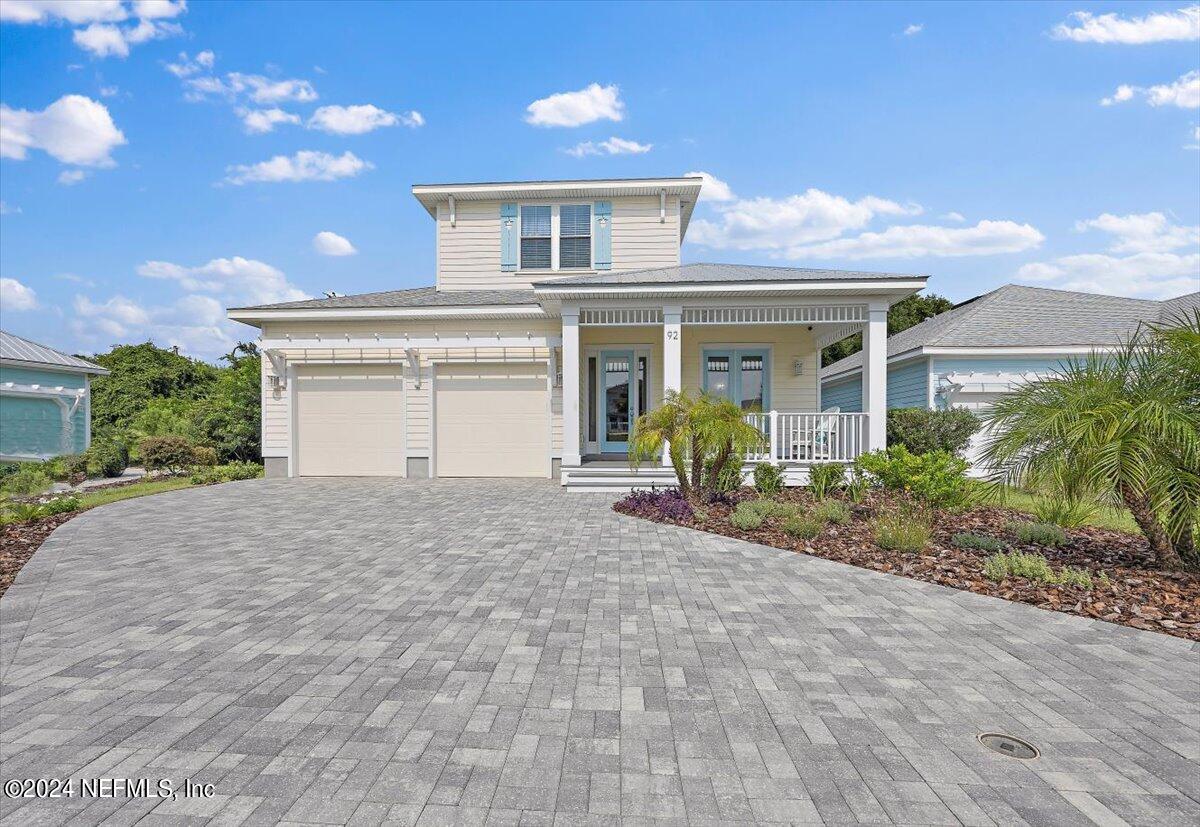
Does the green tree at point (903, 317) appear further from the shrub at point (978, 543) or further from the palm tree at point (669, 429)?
the shrub at point (978, 543)

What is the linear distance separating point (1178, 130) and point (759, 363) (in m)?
8.24

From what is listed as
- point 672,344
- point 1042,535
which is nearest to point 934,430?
point 672,344

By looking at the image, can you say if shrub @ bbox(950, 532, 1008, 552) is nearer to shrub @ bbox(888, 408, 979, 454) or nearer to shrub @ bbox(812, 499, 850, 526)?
shrub @ bbox(812, 499, 850, 526)

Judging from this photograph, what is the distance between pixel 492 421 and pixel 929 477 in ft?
29.7

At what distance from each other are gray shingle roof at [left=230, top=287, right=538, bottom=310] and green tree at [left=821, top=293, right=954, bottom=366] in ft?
61.1

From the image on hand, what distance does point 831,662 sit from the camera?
3.48m

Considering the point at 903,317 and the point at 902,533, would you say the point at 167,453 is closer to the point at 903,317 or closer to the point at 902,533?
the point at 902,533

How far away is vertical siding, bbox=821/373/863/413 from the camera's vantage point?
18.8 m

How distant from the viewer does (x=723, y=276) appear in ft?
38.5

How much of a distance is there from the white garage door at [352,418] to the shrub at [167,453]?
305 cm

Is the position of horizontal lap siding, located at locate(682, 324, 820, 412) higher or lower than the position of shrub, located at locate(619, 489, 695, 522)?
higher

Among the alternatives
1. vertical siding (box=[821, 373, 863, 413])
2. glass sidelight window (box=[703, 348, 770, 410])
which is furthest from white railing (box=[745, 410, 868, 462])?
vertical siding (box=[821, 373, 863, 413])

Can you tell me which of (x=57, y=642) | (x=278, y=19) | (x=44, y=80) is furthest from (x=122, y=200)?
(x=57, y=642)

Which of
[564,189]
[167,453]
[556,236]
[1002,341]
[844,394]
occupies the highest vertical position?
[564,189]
